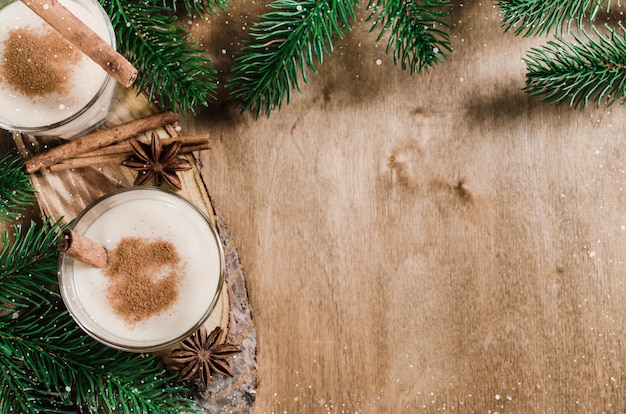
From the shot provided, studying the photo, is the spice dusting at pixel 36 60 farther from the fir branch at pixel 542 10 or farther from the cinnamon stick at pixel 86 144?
the fir branch at pixel 542 10

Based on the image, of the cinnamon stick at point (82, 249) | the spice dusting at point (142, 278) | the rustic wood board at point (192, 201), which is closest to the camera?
the cinnamon stick at point (82, 249)

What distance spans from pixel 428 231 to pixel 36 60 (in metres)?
0.86

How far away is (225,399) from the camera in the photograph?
4.04ft

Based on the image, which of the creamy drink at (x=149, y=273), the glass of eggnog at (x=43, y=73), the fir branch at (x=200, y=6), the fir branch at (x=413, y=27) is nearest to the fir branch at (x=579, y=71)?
the fir branch at (x=413, y=27)

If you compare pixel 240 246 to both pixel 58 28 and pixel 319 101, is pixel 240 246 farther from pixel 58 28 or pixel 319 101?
pixel 58 28

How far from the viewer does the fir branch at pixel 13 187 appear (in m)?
1.17

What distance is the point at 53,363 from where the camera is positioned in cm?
112

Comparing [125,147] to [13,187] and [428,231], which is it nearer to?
[13,187]

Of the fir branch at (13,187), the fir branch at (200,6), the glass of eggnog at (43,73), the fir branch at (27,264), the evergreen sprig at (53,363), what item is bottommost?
the evergreen sprig at (53,363)

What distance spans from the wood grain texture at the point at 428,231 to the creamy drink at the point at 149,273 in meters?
0.17

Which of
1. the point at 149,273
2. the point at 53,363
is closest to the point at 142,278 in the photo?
the point at 149,273

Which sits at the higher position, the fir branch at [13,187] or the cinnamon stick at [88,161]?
the cinnamon stick at [88,161]

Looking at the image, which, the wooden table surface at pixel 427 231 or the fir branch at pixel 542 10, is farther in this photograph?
the wooden table surface at pixel 427 231

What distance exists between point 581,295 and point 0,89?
1268mm
